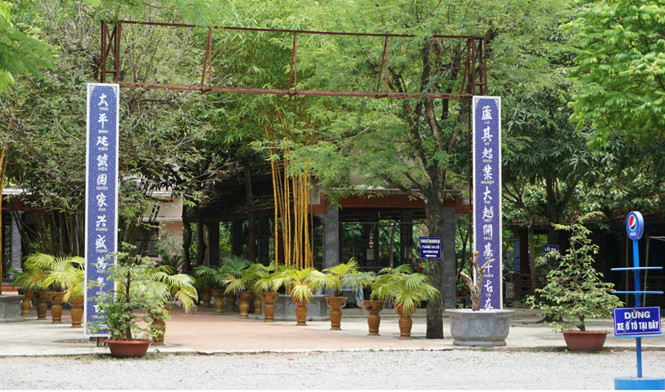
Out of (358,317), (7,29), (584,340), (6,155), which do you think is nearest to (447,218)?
(358,317)

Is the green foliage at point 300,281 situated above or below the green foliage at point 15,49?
below

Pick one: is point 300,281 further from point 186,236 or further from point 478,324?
point 186,236

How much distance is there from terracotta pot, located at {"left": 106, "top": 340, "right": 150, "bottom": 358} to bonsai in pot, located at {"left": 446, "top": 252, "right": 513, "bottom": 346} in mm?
5182

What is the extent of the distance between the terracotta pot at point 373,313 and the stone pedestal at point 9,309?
8093 mm

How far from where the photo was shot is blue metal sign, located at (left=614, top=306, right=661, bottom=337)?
26.6 feet

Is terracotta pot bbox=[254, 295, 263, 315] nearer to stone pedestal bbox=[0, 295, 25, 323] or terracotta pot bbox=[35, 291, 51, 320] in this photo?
terracotta pot bbox=[35, 291, 51, 320]

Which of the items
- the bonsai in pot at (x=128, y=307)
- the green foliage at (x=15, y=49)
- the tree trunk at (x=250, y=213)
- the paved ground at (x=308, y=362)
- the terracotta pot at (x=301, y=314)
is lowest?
the paved ground at (x=308, y=362)

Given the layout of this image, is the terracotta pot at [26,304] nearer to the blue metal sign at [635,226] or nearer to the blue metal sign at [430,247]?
the blue metal sign at [430,247]

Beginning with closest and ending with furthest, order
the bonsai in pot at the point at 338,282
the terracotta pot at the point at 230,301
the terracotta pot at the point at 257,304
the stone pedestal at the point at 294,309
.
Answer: the bonsai in pot at the point at 338,282 → the stone pedestal at the point at 294,309 → the terracotta pot at the point at 257,304 → the terracotta pot at the point at 230,301

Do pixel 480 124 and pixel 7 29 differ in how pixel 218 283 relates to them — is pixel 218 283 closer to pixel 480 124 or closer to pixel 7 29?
pixel 480 124

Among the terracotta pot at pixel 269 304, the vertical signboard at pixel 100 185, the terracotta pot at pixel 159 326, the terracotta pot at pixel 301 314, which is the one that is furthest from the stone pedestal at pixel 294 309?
the vertical signboard at pixel 100 185

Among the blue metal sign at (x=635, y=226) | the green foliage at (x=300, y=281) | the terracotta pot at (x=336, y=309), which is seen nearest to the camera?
the blue metal sign at (x=635, y=226)

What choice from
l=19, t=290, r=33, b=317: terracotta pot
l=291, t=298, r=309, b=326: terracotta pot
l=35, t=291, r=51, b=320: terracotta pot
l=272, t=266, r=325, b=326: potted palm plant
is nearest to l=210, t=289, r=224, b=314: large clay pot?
l=272, t=266, r=325, b=326: potted palm plant

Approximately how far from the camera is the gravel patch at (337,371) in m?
9.84
